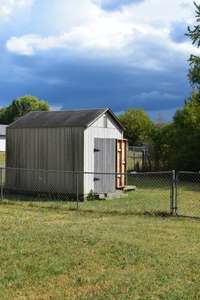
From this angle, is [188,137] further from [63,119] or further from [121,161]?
[63,119]

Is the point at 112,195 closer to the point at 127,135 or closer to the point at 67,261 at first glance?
the point at 67,261

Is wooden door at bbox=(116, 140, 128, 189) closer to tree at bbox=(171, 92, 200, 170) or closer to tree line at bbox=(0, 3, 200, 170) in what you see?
tree line at bbox=(0, 3, 200, 170)

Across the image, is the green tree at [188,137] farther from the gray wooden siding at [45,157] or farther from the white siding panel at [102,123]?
the gray wooden siding at [45,157]

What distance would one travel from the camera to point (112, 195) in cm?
1833

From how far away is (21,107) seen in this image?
312 ft

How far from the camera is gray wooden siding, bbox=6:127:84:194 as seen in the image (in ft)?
59.0

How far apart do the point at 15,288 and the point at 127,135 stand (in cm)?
4621

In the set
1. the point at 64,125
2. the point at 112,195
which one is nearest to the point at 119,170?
the point at 112,195

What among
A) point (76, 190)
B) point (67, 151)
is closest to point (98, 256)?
point (76, 190)

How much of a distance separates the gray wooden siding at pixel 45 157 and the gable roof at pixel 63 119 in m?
0.20

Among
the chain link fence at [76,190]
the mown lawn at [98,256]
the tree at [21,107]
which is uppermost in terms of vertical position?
the tree at [21,107]

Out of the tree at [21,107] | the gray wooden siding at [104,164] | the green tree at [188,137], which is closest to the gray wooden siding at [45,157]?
the gray wooden siding at [104,164]

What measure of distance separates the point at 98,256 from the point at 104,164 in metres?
10.6

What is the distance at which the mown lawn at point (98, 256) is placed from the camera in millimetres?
6504
